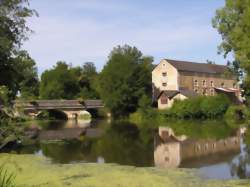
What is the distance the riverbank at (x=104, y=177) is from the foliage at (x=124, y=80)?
5462 cm

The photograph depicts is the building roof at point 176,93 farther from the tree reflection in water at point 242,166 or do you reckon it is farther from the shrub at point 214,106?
the tree reflection in water at point 242,166

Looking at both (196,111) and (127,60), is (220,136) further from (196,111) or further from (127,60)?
(127,60)

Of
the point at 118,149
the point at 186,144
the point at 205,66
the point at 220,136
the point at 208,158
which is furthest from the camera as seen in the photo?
the point at 205,66

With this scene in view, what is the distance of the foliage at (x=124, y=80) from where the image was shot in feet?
245

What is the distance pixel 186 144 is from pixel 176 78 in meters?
48.8

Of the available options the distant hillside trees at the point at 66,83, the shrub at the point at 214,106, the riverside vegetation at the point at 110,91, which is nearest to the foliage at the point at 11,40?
the riverside vegetation at the point at 110,91

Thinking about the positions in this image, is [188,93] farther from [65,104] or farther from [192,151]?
[192,151]

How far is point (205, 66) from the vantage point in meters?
89.6

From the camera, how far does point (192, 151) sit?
27234 millimetres


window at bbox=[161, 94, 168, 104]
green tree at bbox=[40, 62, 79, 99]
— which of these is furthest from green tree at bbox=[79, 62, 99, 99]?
window at bbox=[161, 94, 168, 104]

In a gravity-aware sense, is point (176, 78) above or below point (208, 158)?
above

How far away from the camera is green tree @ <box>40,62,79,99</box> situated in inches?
3863

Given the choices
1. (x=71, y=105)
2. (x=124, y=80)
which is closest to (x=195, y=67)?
(x=124, y=80)

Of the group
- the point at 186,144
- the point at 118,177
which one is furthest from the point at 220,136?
the point at 118,177
